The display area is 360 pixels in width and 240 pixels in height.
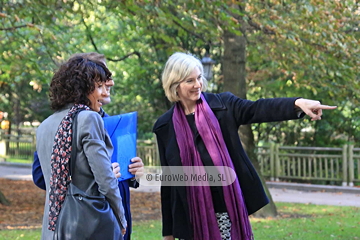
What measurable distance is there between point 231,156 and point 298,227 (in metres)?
6.05

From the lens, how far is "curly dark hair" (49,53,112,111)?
296 centimetres

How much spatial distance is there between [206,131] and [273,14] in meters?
6.39

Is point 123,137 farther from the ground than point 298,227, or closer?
farther from the ground

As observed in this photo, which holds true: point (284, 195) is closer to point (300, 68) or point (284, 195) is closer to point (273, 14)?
point (300, 68)

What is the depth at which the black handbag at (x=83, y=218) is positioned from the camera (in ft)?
8.86

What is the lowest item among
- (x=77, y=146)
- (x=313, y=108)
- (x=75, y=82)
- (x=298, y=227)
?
(x=298, y=227)

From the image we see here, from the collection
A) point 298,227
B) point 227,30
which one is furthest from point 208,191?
point 227,30

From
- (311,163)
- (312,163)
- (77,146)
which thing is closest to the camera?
(77,146)

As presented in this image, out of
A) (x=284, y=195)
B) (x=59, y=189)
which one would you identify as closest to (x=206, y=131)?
(x=59, y=189)

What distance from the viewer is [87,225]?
270 centimetres

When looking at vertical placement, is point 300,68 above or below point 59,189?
above

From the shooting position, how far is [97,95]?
3.04 metres

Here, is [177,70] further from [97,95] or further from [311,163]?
[311,163]

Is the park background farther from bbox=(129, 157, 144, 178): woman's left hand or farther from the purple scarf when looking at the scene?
bbox=(129, 157, 144, 178): woman's left hand
